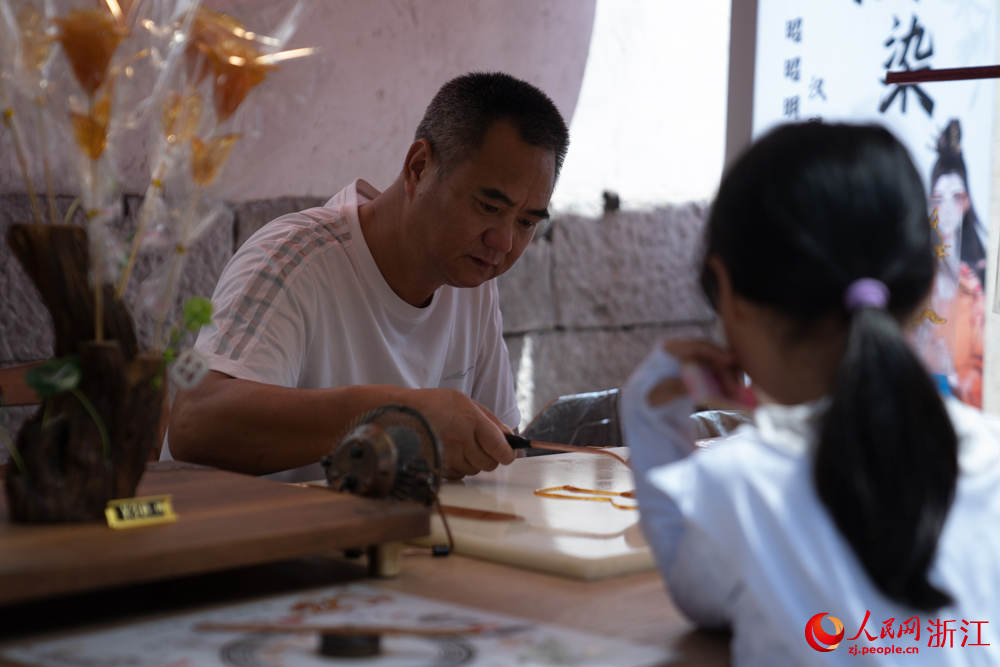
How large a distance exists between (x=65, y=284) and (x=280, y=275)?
0.96 m

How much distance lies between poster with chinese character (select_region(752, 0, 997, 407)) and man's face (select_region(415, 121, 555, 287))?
1.00 metres

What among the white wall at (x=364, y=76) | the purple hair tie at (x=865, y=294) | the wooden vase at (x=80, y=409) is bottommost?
the wooden vase at (x=80, y=409)

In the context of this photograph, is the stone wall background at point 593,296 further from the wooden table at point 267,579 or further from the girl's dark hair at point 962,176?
the wooden table at point 267,579

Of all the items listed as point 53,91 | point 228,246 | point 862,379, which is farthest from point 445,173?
point 862,379

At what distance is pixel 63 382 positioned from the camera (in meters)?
1.11

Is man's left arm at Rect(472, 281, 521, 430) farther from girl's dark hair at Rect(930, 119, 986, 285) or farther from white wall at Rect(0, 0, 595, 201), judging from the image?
girl's dark hair at Rect(930, 119, 986, 285)

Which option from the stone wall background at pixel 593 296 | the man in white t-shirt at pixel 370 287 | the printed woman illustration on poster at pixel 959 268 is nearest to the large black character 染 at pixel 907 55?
the printed woman illustration on poster at pixel 959 268

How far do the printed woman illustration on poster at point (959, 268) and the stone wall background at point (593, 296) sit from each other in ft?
2.63

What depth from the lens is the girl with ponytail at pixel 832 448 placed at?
870 millimetres

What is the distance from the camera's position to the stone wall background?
3.66m

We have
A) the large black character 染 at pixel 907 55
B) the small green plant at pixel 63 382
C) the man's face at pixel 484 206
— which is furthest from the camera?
the large black character 染 at pixel 907 55

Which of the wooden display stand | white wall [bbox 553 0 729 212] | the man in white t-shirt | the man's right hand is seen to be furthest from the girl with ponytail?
white wall [bbox 553 0 729 212]

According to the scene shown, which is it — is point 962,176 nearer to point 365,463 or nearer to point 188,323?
point 365,463

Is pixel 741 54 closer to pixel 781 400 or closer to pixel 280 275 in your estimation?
pixel 280 275
